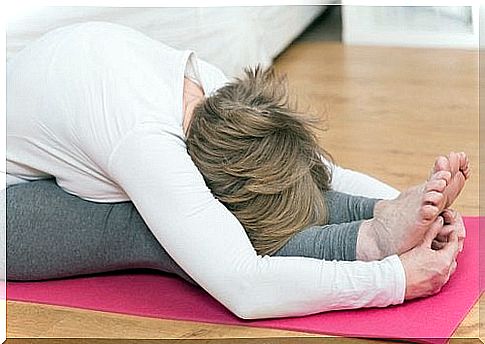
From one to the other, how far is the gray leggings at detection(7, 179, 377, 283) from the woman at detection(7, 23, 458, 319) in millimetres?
29

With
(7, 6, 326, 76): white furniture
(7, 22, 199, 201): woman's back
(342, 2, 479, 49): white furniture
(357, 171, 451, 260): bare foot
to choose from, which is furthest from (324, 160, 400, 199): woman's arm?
(342, 2, 479, 49): white furniture

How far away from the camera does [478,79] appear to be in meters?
3.02

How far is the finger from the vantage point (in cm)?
161

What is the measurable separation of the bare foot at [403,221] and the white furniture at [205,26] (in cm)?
77

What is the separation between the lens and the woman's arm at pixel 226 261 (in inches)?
60.7

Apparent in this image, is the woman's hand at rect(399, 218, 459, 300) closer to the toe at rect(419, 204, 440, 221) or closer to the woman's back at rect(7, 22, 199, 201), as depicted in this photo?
the toe at rect(419, 204, 440, 221)

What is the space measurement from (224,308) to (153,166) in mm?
237

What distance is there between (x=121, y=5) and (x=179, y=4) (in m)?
0.25

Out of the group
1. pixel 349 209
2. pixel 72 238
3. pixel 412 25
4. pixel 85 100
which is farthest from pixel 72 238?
pixel 412 25

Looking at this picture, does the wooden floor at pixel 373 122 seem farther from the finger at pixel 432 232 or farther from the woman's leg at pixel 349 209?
the woman's leg at pixel 349 209

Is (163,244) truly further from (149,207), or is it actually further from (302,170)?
(302,170)

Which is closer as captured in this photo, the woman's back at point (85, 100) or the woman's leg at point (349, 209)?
the woman's back at point (85, 100)

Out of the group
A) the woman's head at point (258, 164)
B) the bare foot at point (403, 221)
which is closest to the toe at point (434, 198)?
the bare foot at point (403, 221)

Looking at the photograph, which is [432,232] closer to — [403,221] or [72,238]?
[403,221]
